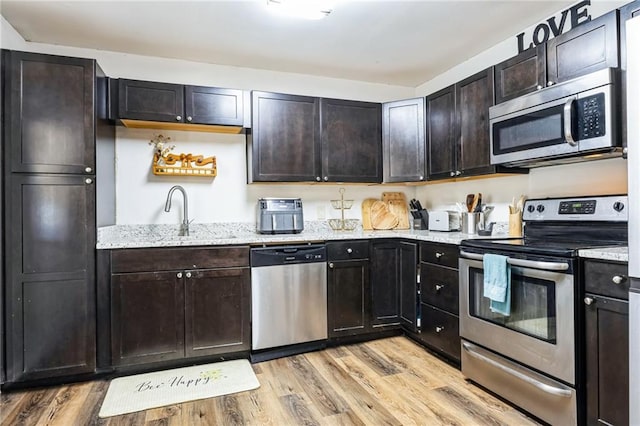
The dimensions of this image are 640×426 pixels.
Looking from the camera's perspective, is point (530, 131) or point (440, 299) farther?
point (440, 299)

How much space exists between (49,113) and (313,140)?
6.15 feet

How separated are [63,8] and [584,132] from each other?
10.4 feet

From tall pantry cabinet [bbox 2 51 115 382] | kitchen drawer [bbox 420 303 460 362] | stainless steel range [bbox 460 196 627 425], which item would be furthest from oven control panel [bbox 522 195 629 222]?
tall pantry cabinet [bbox 2 51 115 382]

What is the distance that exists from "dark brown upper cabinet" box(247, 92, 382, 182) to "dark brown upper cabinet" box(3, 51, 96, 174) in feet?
3.85

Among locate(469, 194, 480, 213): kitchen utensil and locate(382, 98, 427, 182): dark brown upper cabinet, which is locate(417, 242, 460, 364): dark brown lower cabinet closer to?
locate(469, 194, 480, 213): kitchen utensil

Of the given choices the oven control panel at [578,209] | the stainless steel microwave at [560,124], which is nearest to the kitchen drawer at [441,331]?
the oven control panel at [578,209]

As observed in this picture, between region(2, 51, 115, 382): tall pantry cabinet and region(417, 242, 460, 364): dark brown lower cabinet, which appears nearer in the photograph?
region(2, 51, 115, 382): tall pantry cabinet

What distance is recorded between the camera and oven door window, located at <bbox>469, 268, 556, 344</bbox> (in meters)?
1.89

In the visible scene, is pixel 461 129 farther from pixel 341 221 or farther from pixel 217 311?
pixel 217 311

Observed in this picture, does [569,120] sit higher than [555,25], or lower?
lower

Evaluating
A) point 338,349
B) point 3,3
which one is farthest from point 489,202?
point 3,3

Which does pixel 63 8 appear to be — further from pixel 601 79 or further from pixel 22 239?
pixel 601 79

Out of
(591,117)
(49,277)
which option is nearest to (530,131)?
(591,117)

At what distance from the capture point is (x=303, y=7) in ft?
7.69
